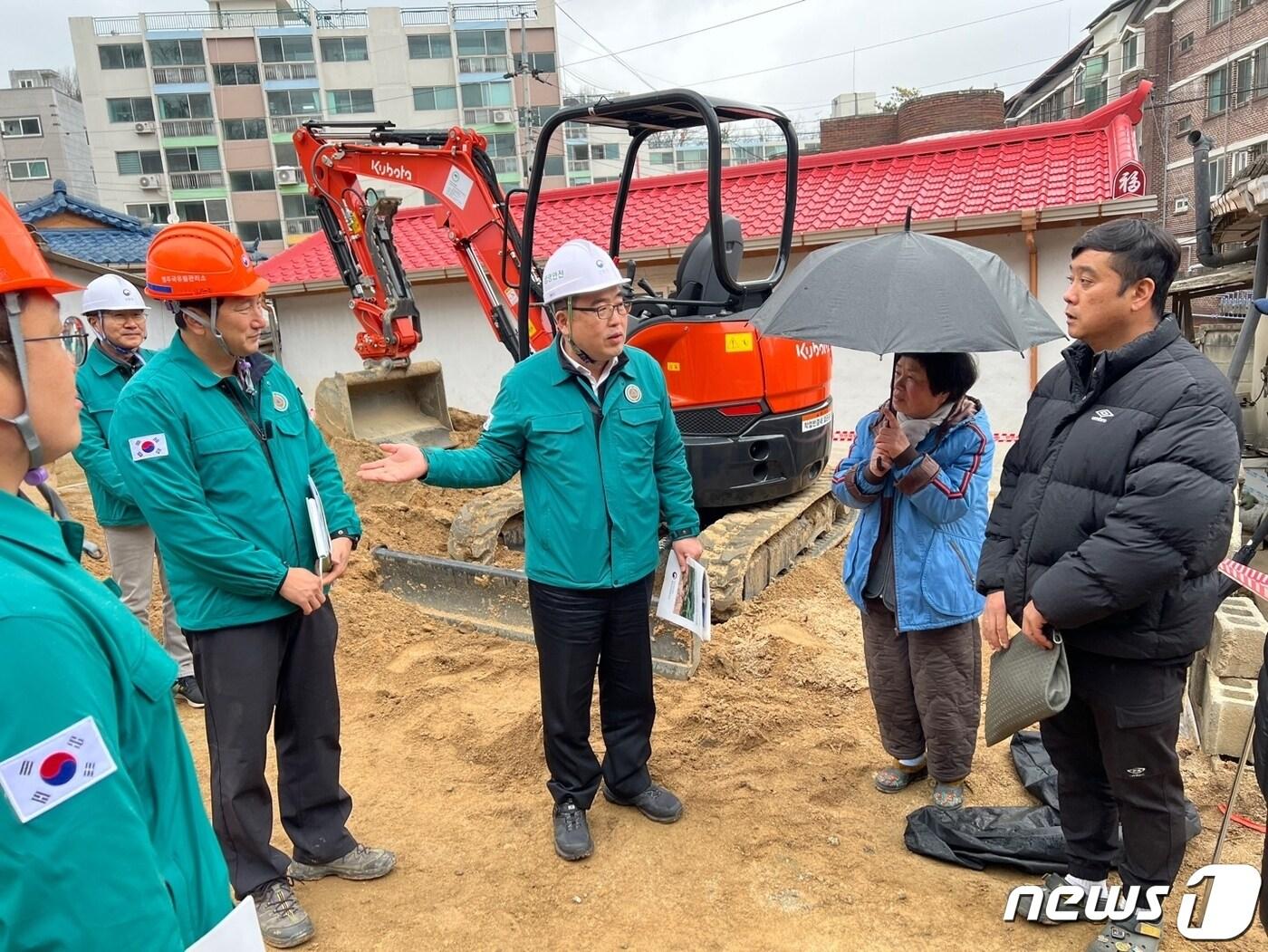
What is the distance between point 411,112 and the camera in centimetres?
3866

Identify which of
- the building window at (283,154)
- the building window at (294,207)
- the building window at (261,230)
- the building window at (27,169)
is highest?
the building window at (27,169)

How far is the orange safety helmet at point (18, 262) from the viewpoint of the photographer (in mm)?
1080

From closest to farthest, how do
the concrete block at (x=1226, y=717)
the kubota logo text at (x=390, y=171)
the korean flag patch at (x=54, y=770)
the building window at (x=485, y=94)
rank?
the korean flag patch at (x=54, y=770) < the concrete block at (x=1226, y=717) < the kubota logo text at (x=390, y=171) < the building window at (x=485, y=94)

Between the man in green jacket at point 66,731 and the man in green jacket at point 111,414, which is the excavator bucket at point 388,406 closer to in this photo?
the man in green jacket at point 111,414

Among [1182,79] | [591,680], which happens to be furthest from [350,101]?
[591,680]

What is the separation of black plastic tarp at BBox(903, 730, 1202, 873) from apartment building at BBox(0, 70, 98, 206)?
146ft

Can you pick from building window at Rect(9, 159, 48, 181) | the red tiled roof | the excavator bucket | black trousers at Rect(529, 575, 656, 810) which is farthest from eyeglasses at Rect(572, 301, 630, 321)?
building window at Rect(9, 159, 48, 181)

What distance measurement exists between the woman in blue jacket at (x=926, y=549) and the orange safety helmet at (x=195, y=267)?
2030 millimetres

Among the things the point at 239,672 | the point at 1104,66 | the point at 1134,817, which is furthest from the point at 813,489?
the point at 1104,66

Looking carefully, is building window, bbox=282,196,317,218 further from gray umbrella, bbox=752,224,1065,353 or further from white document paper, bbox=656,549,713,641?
gray umbrella, bbox=752,224,1065,353

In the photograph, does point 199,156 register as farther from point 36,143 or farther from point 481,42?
point 481,42

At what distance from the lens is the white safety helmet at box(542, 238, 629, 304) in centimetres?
272

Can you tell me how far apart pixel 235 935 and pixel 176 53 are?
1725 inches

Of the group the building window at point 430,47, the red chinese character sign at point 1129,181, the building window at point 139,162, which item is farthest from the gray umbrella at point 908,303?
the building window at point 139,162
